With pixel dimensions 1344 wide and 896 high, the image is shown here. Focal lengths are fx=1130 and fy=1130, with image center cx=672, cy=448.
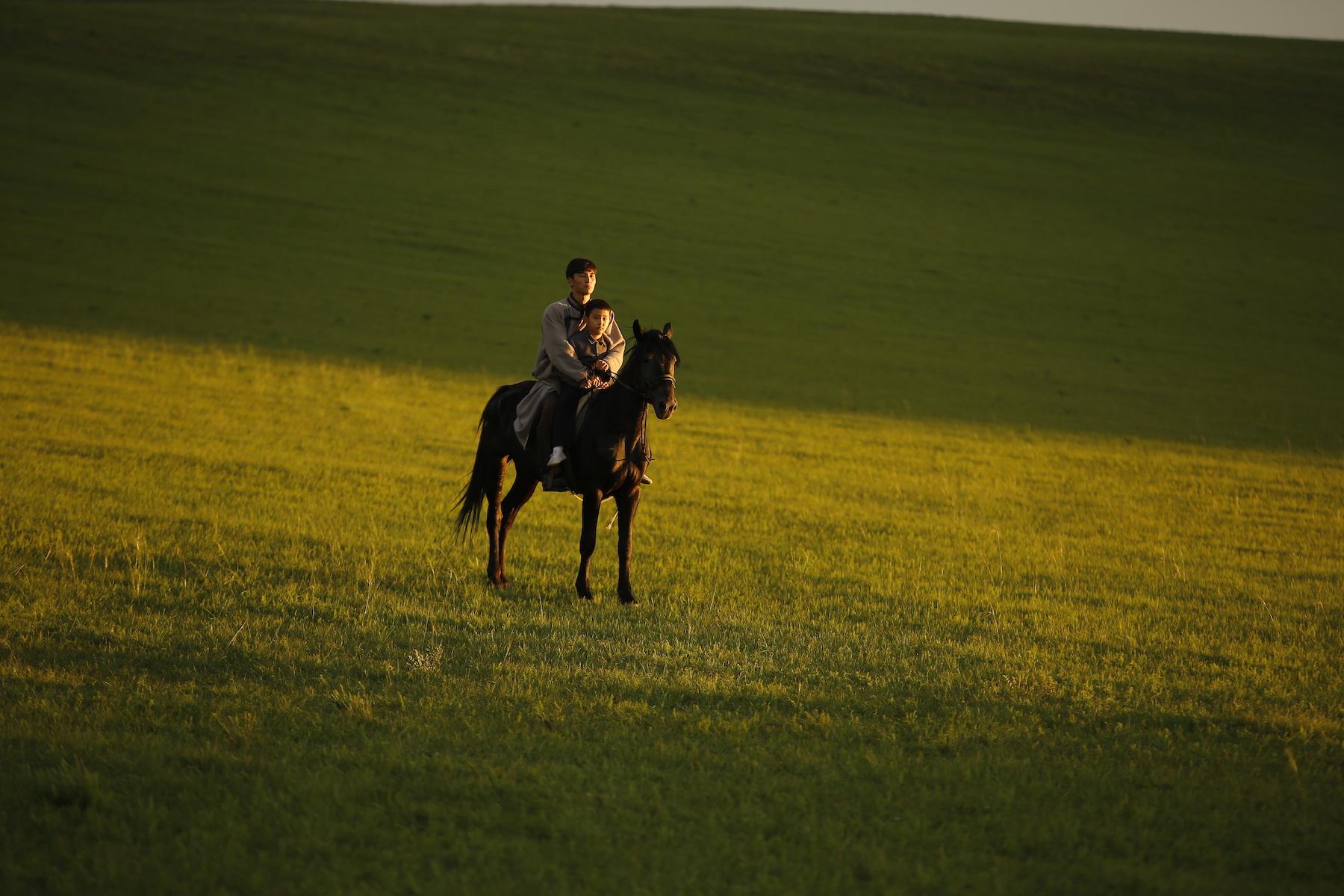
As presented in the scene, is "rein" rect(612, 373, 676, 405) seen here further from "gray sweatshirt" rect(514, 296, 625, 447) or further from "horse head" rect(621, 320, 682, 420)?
"gray sweatshirt" rect(514, 296, 625, 447)

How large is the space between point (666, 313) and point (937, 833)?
2622cm

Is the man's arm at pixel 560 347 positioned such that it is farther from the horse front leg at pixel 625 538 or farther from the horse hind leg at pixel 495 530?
the horse hind leg at pixel 495 530

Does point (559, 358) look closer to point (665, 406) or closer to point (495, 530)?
point (665, 406)

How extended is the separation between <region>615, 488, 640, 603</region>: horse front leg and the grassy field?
0.81ft

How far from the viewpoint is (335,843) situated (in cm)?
484

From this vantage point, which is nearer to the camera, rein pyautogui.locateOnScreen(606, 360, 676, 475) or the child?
rein pyautogui.locateOnScreen(606, 360, 676, 475)

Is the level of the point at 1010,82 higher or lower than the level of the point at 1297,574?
higher

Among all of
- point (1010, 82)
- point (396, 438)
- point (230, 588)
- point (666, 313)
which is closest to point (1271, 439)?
point (666, 313)

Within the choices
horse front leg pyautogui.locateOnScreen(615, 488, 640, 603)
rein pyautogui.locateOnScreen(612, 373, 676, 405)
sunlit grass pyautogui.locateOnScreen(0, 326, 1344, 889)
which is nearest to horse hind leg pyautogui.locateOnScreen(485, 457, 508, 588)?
sunlit grass pyautogui.locateOnScreen(0, 326, 1344, 889)

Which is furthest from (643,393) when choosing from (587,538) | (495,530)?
(495,530)

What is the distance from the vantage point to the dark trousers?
9.37m

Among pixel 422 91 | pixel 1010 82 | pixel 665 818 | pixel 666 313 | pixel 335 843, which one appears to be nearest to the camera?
pixel 335 843

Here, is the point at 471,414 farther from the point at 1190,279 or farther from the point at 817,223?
the point at 1190,279

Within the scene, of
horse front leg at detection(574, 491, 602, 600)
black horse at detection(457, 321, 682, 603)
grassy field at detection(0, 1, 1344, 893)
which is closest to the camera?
grassy field at detection(0, 1, 1344, 893)
